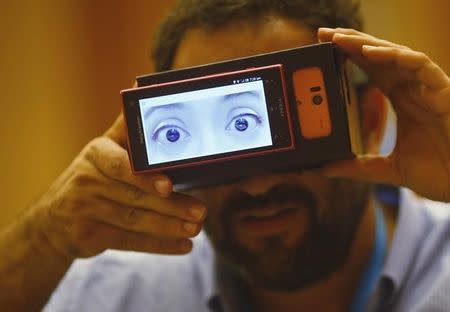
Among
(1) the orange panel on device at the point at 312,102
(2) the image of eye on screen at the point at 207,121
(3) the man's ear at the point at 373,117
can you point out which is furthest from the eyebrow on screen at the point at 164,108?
(3) the man's ear at the point at 373,117

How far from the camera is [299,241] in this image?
0.92m

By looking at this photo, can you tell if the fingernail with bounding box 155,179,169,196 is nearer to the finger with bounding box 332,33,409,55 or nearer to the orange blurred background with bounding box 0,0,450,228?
the finger with bounding box 332,33,409,55

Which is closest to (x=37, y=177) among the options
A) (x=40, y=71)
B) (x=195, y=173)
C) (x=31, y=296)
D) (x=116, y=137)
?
(x=40, y=71)

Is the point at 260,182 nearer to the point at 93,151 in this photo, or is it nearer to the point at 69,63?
the point at 93,151

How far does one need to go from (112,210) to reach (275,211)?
0.23 meters

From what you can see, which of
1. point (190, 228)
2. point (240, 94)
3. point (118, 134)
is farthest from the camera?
point (118, 134)

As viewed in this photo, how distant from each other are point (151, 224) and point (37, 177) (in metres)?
1.01

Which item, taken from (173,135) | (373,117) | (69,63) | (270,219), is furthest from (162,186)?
(69,63)

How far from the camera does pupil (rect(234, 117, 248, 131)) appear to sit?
0.62 m

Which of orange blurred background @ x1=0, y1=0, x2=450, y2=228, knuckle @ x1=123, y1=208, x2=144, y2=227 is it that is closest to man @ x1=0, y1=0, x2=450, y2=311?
knuckle @ x1=123, y1=208, x2=144, y2=227

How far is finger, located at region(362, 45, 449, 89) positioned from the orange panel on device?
3.3 inches

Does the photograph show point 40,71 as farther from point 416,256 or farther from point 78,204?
point 416,256

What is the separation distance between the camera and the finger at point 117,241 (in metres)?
0.80

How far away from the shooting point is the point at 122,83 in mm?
1765
